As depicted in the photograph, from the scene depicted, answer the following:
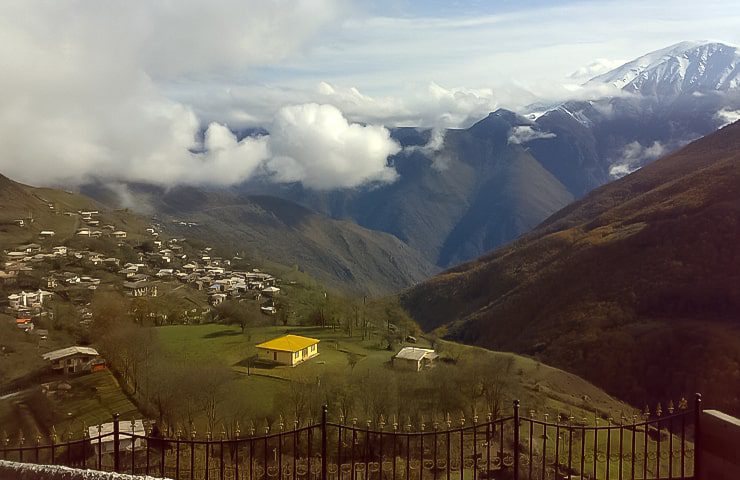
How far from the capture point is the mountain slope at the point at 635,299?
132 feet

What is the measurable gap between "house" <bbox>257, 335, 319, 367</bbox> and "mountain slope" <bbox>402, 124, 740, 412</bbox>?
67.5 ft

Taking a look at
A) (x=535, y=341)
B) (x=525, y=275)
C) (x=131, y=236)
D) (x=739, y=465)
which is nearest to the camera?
(x=739, y=465)

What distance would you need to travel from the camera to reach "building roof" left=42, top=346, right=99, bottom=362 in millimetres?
28148

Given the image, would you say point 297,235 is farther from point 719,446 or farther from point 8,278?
point 719,446

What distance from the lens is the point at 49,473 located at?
286 inches

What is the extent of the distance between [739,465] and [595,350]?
4064cm

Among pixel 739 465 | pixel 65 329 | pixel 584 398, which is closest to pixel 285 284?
pixel 65 329

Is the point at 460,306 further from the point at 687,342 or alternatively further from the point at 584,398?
the point at 584,398

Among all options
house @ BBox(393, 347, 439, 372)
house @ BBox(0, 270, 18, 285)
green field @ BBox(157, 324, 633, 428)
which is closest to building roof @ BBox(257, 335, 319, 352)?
green field @ BBox(157, 324, 633, 428)

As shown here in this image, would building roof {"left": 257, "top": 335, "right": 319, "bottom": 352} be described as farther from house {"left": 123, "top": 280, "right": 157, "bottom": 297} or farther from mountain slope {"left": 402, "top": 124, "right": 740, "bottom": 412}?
mountain slope {"left": 402, "top": 124, "right": 740, "bottom": 412}

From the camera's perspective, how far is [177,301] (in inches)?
2186

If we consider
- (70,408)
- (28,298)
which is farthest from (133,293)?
(70,408)

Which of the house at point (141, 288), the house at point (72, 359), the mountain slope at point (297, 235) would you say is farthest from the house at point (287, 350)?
the mountain slope at point (297, 235)

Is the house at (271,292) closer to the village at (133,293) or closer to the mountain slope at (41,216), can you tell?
the village at (133,293)
